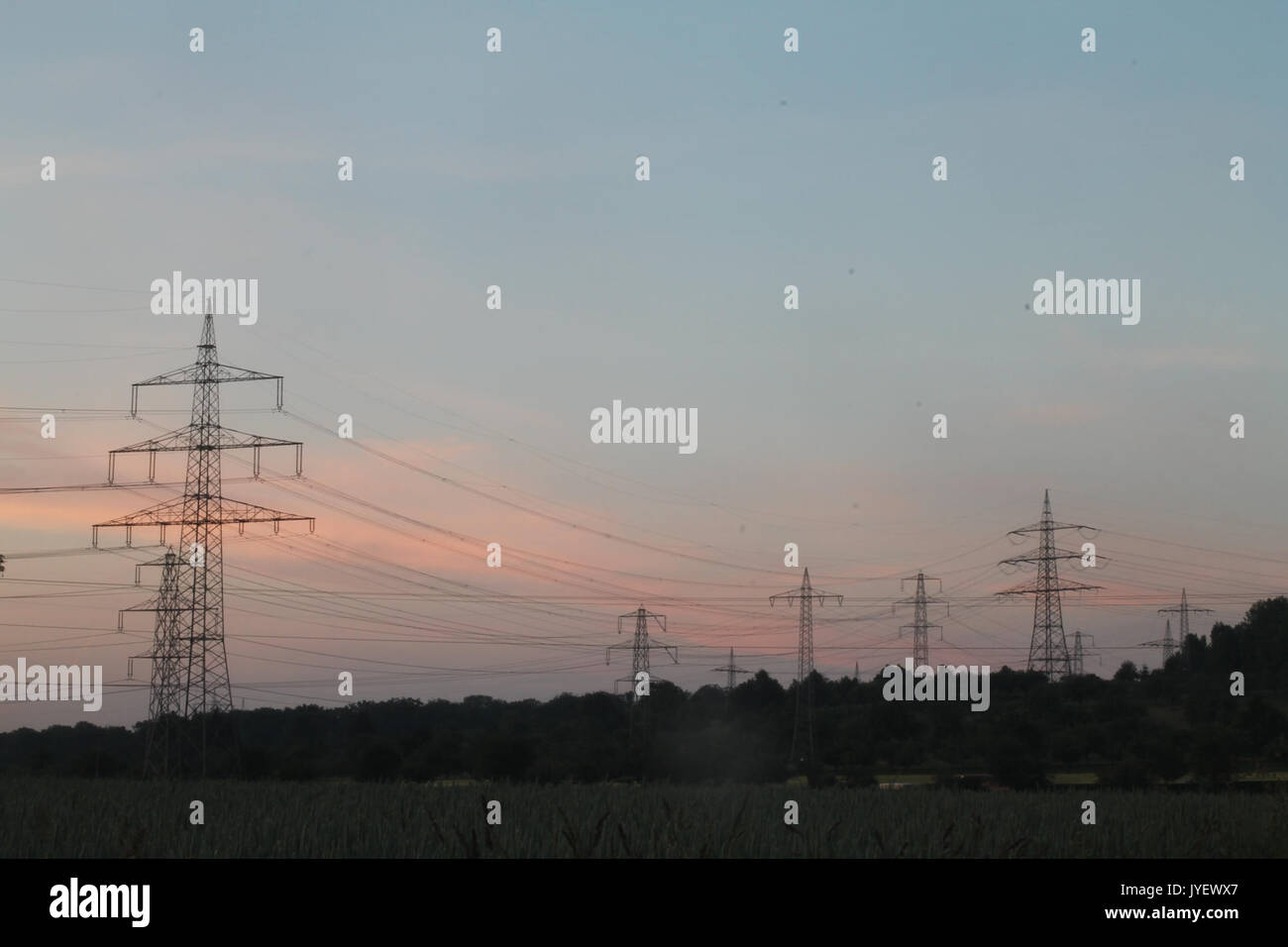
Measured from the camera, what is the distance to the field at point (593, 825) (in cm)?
2394

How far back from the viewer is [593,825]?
95.8 ft

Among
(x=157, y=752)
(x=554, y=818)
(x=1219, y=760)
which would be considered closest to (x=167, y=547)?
(x=157, y=752)

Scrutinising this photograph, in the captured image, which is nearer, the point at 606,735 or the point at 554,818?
the point at 554,818

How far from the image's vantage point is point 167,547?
210 ft

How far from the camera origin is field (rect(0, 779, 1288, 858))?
23938 mm
